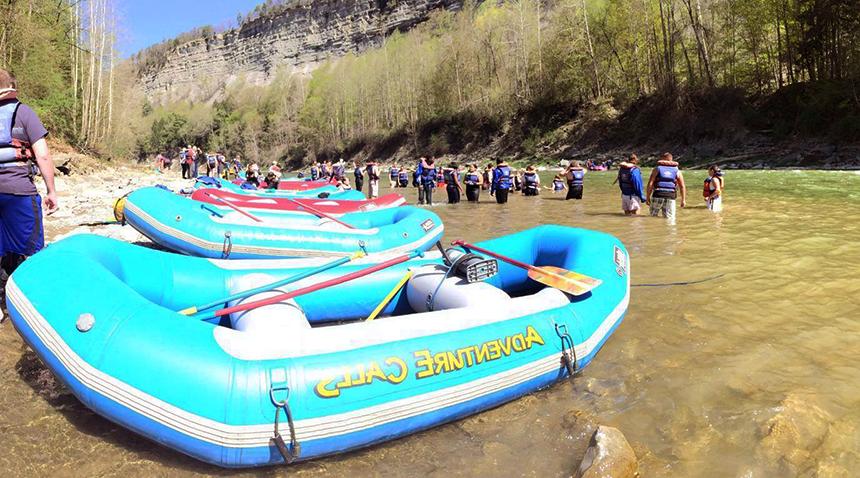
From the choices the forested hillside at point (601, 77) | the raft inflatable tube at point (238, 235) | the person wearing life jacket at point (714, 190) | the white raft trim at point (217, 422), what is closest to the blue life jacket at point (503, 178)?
the person wearing life jacket at point (714, 190)

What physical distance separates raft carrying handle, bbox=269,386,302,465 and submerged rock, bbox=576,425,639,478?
3.68ft

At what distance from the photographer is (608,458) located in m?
2.04

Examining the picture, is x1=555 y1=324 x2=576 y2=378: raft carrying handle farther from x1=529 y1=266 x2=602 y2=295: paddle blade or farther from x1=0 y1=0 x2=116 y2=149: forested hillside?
x1=0 y1=0 x2=116 y2=149: forested hillside

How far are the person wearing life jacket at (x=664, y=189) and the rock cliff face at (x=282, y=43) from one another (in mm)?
57837

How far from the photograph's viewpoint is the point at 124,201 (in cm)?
537

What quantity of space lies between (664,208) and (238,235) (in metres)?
6.32

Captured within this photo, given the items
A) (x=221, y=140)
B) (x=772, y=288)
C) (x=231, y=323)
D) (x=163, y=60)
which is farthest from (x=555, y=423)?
(x=163, y=60)

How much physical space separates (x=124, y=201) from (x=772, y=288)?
6040 mm

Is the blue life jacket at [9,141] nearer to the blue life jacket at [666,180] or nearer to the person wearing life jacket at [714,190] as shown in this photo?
the blue life jacket at [666,180]

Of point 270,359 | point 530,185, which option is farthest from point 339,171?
point 270,359

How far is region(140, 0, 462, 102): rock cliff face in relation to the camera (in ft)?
217

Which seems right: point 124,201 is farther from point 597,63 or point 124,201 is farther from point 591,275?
point 597,63

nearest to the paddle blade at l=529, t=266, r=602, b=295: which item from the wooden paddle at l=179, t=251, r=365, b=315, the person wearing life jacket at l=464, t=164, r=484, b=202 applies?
the wooden paddle at l=179, t=251, r=365, b=315

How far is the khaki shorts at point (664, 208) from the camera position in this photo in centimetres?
805
